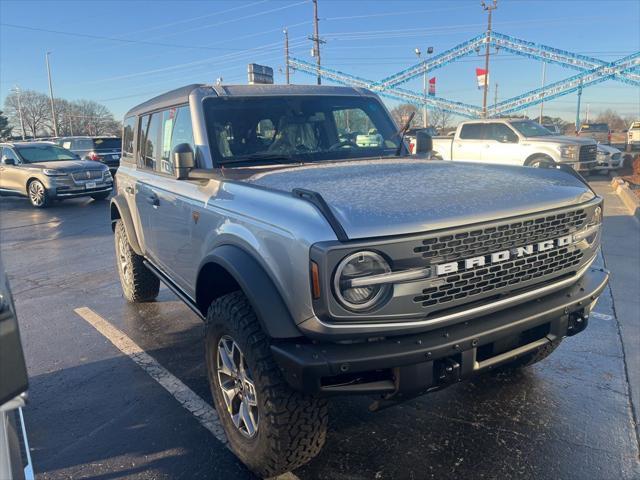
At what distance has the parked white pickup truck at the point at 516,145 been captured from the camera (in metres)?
13.7

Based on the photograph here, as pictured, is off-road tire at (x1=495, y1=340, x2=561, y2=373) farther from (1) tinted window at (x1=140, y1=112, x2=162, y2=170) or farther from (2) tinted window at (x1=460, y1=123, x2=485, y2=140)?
(2) tinted window at (x1=460, y1=123, x2=485, y2=140)

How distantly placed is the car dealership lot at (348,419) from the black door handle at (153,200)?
1240mm

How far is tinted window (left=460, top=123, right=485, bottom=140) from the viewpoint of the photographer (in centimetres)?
1480

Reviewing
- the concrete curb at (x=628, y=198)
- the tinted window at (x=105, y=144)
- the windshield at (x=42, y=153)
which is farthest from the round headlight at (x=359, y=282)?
the tinted window at (x=105, y=144)

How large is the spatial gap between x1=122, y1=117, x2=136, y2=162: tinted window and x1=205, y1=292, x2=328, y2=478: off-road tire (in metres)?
3.19

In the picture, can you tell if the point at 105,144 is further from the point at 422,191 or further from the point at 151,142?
the point at 422,191

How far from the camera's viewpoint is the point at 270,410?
91.7 inches

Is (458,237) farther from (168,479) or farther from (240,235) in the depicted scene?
(168,479)

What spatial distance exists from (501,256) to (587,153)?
1370 cm

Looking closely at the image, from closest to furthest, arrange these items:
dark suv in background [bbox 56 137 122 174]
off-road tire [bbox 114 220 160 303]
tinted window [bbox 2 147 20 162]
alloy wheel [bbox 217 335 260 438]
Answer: alloy wheel [bbox 217 335 260 438] → off-road tire [bbox 114 220 160 303] → tinted window [bbox 2 147 20 162] → dark suv in background [bbox 56 137 122 174]

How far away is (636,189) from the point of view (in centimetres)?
1281

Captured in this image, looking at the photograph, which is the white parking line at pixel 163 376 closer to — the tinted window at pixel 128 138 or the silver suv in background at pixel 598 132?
the tinted window at pixel 128 138

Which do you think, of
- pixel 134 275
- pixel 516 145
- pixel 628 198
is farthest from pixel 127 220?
pixel 516 145

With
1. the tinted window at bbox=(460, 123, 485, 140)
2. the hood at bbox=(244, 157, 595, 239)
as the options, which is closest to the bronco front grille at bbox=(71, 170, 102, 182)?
the tinted window at bbox=(460, 123, 485, 140)
